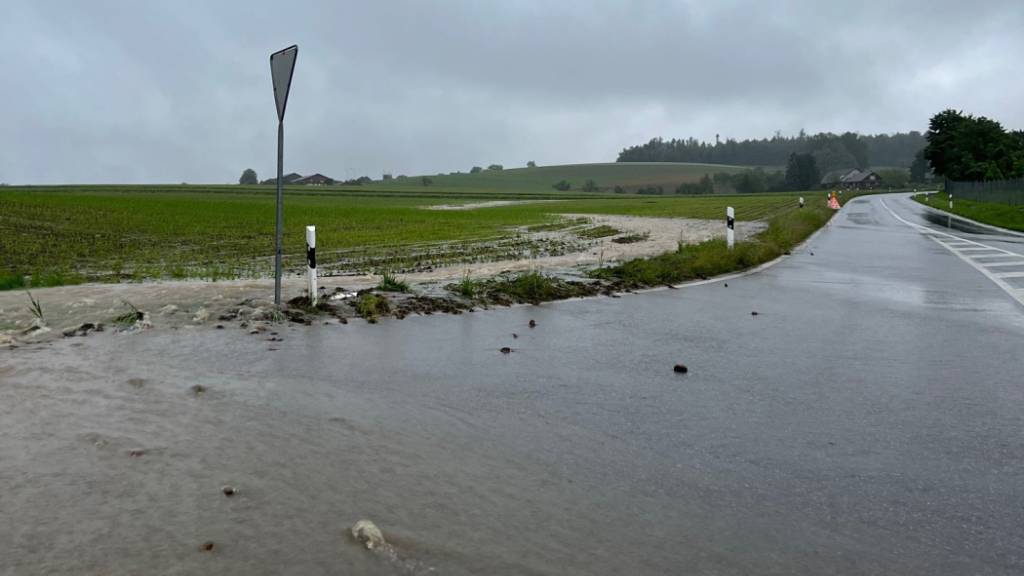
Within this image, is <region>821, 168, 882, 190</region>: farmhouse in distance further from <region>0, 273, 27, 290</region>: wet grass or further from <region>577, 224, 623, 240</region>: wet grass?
<region>0, 273, 27, 290</region>: wet grass

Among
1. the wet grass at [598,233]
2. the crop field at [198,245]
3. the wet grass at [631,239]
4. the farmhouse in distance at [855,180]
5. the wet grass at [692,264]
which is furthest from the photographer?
the farmhouse in distance at [855,180]

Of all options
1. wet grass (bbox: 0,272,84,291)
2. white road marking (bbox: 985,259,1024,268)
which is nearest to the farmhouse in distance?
white road marking (bbox: 985,259,1024,268)

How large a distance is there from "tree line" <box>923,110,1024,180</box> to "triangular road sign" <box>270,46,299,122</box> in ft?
270

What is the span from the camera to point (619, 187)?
142 m

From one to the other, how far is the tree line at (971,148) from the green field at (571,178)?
44580mm

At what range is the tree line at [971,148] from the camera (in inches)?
3259

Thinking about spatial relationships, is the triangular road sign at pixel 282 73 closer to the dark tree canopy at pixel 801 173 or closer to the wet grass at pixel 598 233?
the wet grass at pixel 598 233

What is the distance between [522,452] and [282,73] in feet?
21.5

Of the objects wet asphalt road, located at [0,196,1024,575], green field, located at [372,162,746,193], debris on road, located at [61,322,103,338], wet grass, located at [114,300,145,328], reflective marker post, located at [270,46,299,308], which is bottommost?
wet asphalt road, located at [0,196,1024,575]

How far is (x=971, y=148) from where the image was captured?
93750mm

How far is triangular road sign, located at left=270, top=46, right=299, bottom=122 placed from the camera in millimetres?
9510

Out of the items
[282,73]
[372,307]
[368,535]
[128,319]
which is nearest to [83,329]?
[128,319]

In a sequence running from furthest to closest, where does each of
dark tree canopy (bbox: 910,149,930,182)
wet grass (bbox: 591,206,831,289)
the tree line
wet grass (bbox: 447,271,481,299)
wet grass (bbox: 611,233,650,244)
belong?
dark tree canopy (bbox: 910,149,930,182) → the tree line → wet grass (bbox: 611,233,650,244) → wet grass (bbox: 591,206,831,289) → wet grass (bbox: 447,271,481,299)

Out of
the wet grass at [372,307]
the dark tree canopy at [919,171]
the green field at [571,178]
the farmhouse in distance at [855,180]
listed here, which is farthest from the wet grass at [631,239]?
the dark tree canopy at [919,171]
